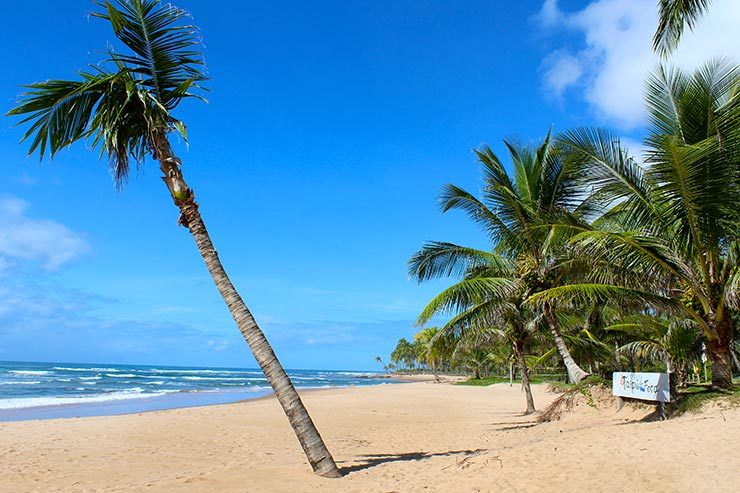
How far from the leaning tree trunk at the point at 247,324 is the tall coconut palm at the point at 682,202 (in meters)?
5.60

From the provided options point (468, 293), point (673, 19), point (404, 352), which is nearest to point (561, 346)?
point (468, 293)

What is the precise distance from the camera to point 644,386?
32.4ft

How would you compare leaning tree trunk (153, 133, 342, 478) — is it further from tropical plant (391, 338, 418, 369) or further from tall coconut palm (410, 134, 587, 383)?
tropical plant (391, 338, 418, 369)

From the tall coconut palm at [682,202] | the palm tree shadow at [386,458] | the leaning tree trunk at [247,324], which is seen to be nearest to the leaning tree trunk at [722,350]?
the tall coconut palm at [682,202]

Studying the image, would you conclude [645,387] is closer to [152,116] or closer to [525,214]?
[525,214]

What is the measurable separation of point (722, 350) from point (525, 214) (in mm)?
5225

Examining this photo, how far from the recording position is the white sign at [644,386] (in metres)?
9.35

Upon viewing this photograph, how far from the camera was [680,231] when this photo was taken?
909 cm

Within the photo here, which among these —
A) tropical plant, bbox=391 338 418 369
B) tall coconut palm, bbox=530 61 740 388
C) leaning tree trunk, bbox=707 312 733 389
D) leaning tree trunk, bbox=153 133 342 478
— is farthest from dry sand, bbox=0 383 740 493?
tropical plant, bbox=391 338 418 369

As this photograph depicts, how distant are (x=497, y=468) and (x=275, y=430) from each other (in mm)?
9453

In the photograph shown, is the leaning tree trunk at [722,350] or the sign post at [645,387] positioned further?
the sign post at [645,387]

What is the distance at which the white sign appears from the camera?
9.35m

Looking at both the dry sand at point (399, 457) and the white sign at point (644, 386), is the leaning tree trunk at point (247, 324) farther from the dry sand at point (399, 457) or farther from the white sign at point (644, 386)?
the white sign at point (644, 386)

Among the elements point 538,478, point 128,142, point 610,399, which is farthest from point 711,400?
point 128,142
